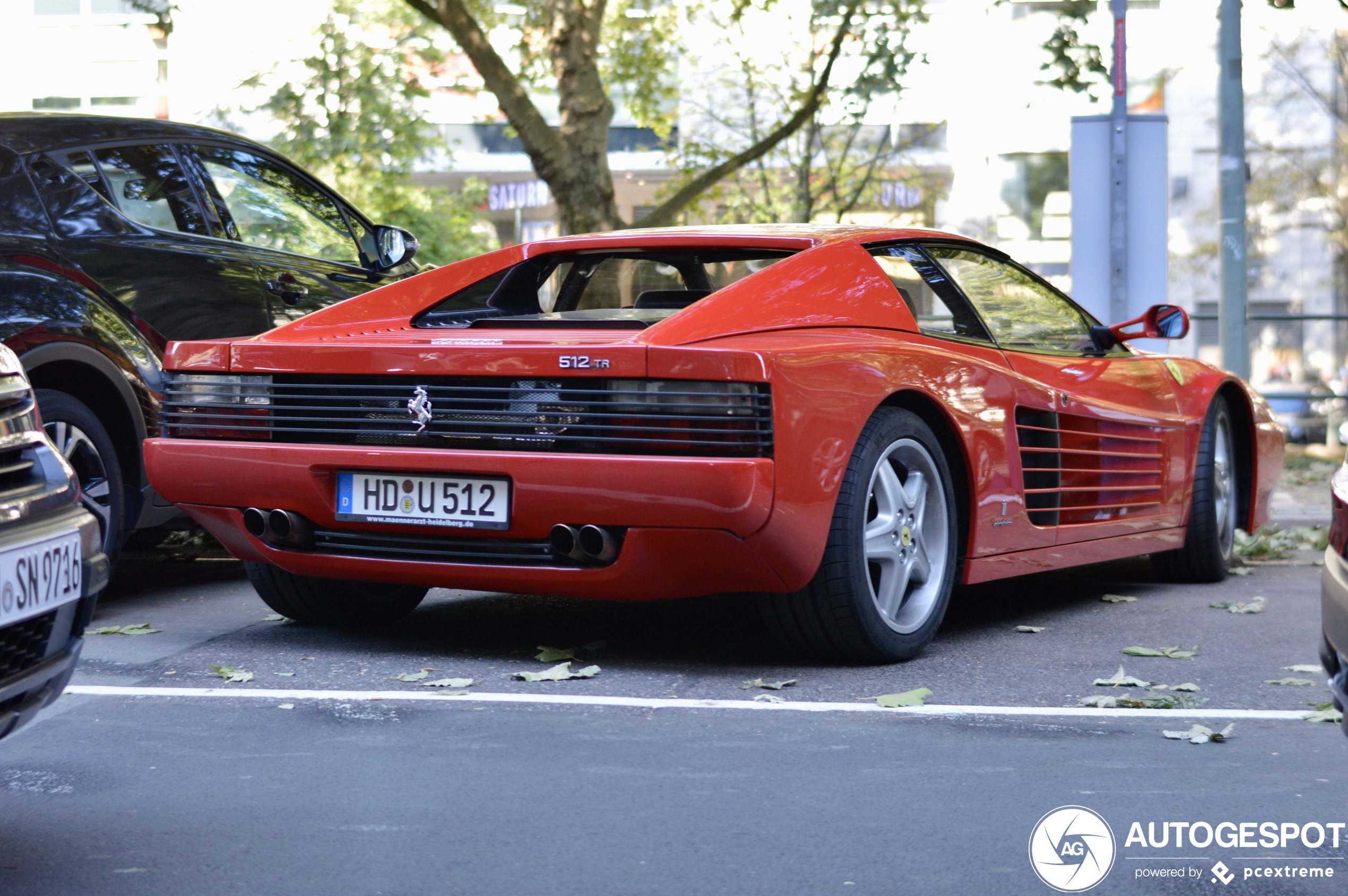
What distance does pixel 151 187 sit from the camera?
6168mm

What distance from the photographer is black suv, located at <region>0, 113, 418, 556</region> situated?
5340mm

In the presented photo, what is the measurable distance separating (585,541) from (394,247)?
3.44 metres

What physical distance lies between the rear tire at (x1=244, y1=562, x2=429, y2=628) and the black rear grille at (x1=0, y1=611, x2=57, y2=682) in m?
2.15

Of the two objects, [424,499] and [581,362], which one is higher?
[581,362]

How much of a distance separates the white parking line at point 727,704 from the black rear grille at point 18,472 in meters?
1.37

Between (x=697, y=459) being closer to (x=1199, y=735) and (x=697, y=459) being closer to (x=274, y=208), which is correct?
(x=1199, y=735)

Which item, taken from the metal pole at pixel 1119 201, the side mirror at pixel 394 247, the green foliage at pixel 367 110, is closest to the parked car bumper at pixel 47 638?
the side mirror at pixel 394 247

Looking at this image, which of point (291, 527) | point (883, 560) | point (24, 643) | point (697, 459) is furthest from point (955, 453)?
point (24, 643)

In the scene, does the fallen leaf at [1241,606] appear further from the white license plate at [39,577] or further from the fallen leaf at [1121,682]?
the white license plate at [39,577]

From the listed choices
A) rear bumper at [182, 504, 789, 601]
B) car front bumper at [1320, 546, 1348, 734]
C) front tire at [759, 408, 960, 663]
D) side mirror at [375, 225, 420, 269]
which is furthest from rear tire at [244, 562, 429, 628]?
car front bumper at [1320, 546, 1348, 734]

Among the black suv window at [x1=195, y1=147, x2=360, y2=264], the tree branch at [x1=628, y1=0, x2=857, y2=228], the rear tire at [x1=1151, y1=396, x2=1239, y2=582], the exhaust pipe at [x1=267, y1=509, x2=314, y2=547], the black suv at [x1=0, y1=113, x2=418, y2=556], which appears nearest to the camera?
the exhaust pipe at [x1=267, y1=509, x2=314, y2=547]

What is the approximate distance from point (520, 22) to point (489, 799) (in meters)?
15.6

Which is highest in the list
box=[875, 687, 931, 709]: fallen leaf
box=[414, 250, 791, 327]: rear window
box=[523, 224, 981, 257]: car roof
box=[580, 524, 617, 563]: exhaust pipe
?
box=[523, 224, 981, 257]: car roof

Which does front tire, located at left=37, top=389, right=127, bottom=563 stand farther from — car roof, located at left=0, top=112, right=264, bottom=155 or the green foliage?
the green foliage
